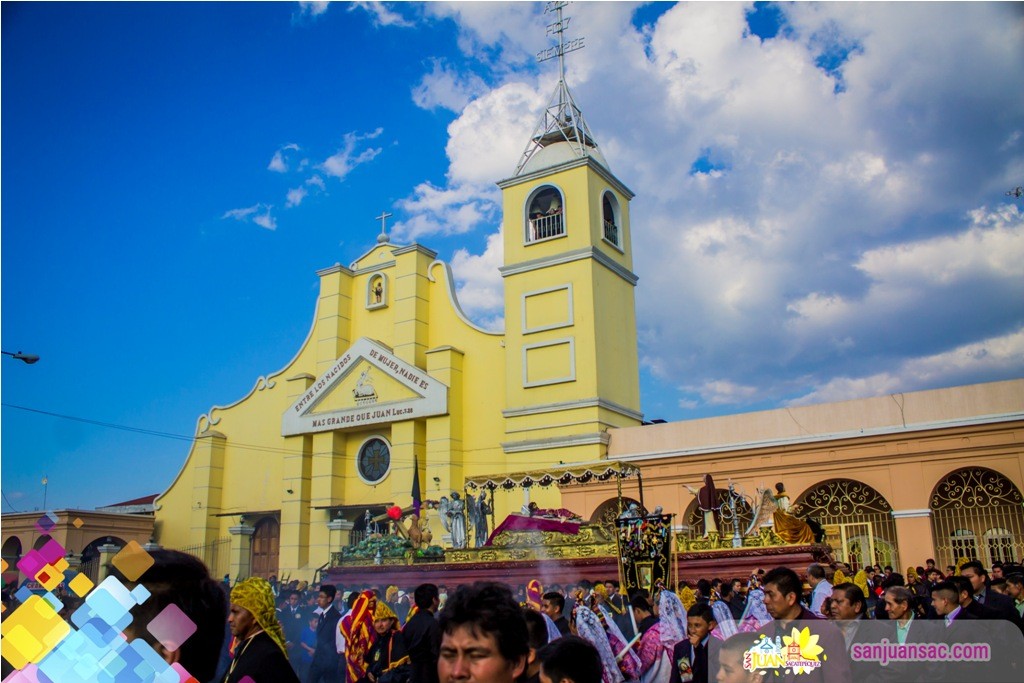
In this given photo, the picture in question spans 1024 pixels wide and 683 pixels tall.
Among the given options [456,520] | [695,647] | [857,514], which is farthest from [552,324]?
[695,647]

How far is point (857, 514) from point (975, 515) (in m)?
2.52

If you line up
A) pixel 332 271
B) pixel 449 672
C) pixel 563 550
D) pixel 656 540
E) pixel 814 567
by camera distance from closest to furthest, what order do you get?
pixel 449 672, pixel 814 567, pixel 656 540, pixel 563 550, pixel 332 271

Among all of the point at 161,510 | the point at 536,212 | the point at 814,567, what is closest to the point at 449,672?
the point at 814,567

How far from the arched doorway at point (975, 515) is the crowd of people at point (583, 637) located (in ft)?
34.9

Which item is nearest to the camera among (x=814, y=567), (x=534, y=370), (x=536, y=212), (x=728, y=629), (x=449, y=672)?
(x=449, y=672)

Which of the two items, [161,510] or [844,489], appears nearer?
[844,489]

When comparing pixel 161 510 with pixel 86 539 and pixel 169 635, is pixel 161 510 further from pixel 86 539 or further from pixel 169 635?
pixel 169 635

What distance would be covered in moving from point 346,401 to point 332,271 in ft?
16.6

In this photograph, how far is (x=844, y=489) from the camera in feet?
66.5

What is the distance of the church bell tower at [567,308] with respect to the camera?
24078 mm

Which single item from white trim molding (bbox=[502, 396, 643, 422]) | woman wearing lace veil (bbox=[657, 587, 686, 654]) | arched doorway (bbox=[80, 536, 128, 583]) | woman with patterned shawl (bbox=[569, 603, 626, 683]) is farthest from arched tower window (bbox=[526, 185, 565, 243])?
woman with patterned shawl (bbox=[569, 603, 626, 683])

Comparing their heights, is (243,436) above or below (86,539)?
above

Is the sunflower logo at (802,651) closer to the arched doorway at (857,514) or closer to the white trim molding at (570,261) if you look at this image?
the arched doorway at (857,514)

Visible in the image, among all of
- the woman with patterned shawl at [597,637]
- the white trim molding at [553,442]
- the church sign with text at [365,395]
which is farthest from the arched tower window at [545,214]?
the woman with patterned shawl at [597,637]
